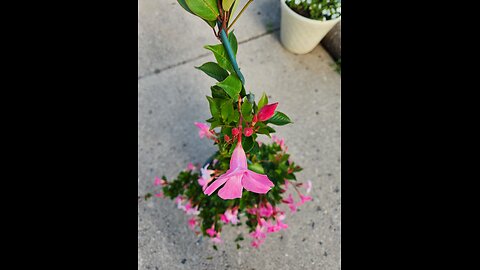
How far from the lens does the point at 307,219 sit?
2.05 meters

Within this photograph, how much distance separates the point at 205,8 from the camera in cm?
79

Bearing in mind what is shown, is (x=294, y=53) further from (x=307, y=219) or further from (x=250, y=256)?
(x=250, y=256)

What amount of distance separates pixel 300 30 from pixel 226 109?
1376mm

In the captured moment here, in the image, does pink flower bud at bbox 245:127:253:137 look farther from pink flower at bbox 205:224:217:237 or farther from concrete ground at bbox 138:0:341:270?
concrete ground at bbox 138:0:341:270

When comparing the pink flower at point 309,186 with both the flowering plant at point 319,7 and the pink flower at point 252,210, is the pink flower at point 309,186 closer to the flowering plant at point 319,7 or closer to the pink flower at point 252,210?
the pink flower at point 252,210

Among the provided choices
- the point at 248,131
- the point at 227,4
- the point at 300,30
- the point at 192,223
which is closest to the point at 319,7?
the point at 300,30

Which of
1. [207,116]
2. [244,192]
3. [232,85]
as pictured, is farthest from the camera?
[207,116]

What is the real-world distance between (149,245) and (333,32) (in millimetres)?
1562

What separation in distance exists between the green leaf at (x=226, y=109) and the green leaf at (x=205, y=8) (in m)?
0.24

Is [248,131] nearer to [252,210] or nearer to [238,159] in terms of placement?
[238,159]

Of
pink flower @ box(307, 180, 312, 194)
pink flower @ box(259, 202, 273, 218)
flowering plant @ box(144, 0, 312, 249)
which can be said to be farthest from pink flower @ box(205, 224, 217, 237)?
pink flower @ box(307, 180, 312, 194)

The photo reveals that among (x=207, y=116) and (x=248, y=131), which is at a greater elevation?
(x=248, y=131)

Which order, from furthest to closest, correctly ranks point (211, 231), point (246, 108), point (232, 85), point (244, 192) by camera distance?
point (211, 231) < point (244, 192) < point (246, 108) < point (232, 85)
